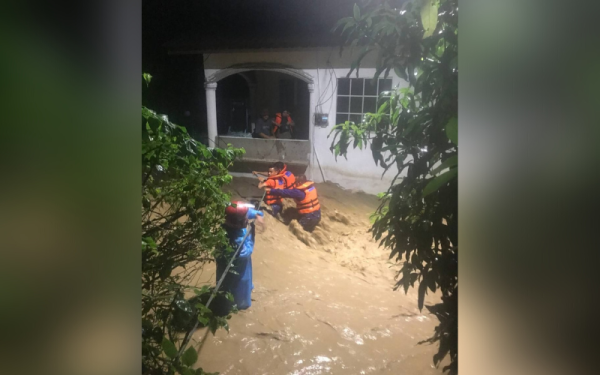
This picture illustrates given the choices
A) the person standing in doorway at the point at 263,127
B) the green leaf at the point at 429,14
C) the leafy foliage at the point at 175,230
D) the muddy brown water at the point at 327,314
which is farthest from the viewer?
the person standing in doorway at the point at 263,127

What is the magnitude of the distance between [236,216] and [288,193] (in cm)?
19

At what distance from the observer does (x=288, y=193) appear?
1287 mm

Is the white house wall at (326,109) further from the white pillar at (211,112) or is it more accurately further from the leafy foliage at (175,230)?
the leafy foliage at (175,230)

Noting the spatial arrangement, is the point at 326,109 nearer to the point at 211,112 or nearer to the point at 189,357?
the point at 211,112

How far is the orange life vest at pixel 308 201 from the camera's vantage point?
1.25m

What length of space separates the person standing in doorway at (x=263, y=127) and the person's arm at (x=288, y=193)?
189 mm

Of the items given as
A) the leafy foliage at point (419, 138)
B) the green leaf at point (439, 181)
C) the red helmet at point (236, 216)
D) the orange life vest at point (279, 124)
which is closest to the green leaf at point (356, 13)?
the leafy foliage at point (419, 138)
